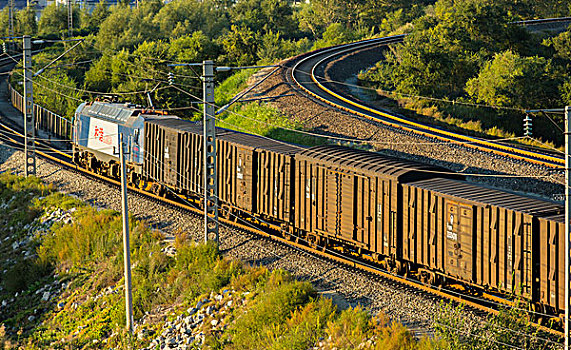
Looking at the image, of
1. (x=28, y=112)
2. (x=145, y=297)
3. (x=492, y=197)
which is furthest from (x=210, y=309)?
(x=28, y=112)

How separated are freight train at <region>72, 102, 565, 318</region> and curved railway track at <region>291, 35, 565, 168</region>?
968cm

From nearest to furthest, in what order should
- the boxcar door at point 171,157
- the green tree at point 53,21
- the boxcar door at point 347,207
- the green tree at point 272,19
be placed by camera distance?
1. the boxcar door at point 347,207
2. the boxcar door at point 171,157
3. the green tree at point 272,19
4. the green tree at point 53,21

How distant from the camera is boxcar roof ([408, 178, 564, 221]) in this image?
17031 millimetres

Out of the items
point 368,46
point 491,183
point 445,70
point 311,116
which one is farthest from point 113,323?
point 368,46

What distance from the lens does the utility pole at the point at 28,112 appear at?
38.5m

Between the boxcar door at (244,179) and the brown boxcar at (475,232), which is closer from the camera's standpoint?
the brown boxcar at (475,232)

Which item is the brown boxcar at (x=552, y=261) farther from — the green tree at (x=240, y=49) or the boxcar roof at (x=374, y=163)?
the green tree at (x=240, y=49)

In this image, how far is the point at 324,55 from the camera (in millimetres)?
60656

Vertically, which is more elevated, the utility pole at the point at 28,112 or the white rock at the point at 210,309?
the utility pole at the point at 28,112

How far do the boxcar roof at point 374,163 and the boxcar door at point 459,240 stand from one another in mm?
2272

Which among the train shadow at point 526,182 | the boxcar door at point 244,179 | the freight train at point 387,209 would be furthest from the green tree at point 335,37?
the boxcar door at point 244,179

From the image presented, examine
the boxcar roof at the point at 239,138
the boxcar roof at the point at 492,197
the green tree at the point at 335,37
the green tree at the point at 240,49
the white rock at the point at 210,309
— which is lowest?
the white rock at the point at 210,309

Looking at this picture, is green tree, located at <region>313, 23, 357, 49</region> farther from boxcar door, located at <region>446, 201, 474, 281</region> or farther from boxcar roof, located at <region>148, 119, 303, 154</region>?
boxcar door, located at <region>446, 201, 474, 281</region>

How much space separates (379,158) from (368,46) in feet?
142
